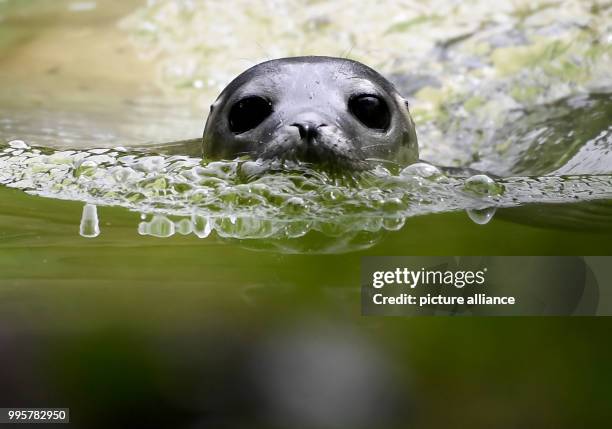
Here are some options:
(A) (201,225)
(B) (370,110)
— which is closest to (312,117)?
(B) (370,110)

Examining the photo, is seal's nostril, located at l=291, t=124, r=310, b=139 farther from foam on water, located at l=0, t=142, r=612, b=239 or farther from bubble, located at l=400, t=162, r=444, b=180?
bubble, located at l=400, t=162, r=444, b=180

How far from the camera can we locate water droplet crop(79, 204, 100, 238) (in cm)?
278

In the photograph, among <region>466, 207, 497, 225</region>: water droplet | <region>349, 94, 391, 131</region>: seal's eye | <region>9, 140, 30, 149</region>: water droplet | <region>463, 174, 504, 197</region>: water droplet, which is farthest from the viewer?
<region>9, 140, 30, 149</region>: water droplet

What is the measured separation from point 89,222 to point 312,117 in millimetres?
812

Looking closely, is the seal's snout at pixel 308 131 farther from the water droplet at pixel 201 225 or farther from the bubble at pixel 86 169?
the bubble at pixel 86 169

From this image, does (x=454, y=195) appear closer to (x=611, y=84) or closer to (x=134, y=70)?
(x=611, y=84)

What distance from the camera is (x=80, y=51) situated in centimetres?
775

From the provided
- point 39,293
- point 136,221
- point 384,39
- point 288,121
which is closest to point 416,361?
point 39,293

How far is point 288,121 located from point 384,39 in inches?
153

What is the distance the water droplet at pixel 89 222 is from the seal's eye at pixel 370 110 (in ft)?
3.38

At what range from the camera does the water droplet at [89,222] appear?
2776mm

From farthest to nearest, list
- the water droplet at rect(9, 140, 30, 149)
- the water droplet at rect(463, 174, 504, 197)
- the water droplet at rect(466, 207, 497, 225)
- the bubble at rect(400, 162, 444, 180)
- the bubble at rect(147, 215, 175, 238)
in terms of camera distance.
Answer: the water droplet at rect(9, 140, 30, 149)
the bubble at rect(400, 162, 444, 180)
the water droplet at rect(463, 174, 504, 197)
the water droplet at rect(466, 207, 497, 225)
the bubble at rect(147, 215, 175, 238)

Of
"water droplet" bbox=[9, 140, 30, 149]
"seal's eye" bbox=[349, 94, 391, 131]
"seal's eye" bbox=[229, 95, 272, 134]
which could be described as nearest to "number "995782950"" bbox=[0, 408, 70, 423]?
"seal's eye" bbox=[229, 95, 272, 134]

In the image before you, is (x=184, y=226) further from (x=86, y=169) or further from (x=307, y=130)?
(x=86, y=169)
